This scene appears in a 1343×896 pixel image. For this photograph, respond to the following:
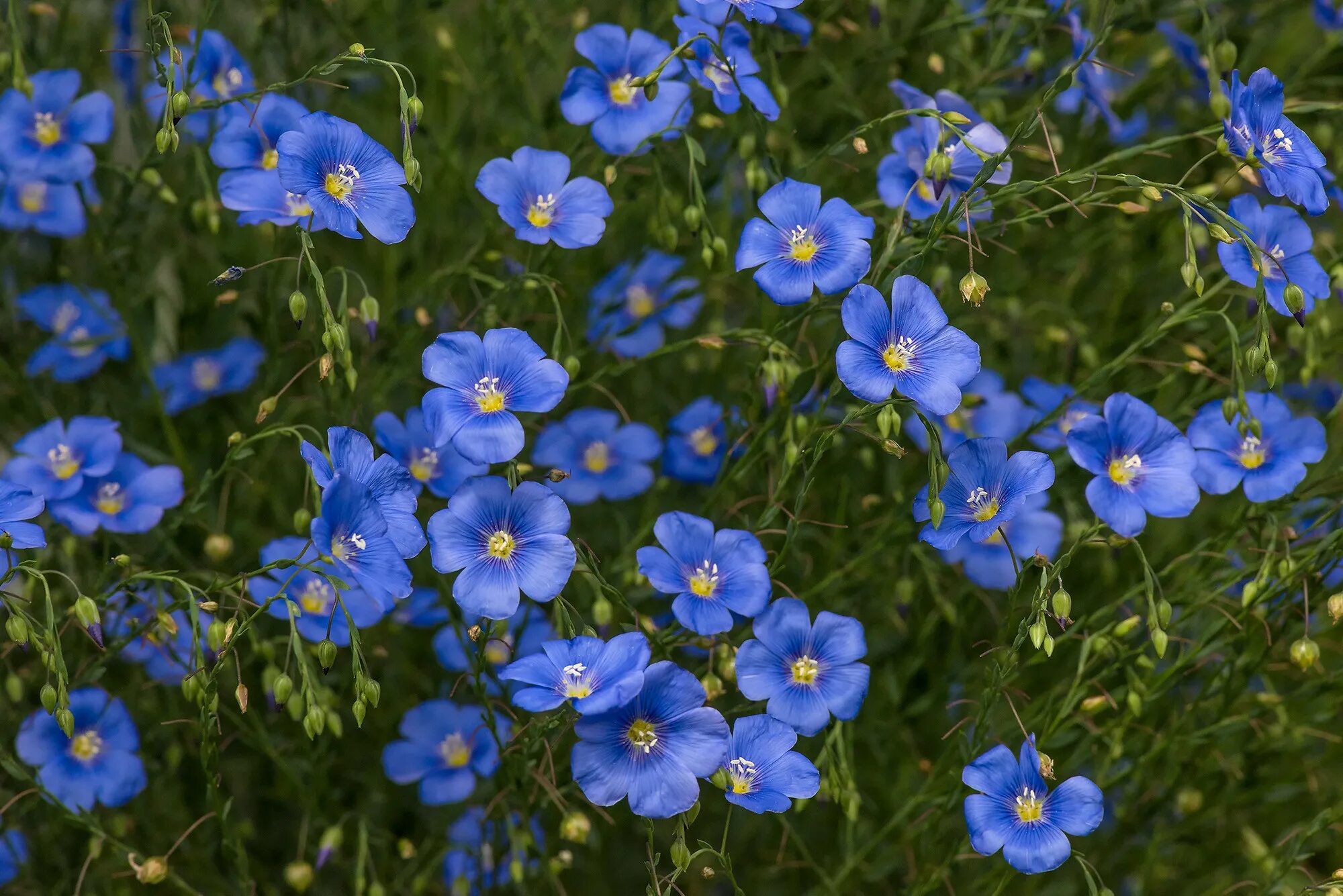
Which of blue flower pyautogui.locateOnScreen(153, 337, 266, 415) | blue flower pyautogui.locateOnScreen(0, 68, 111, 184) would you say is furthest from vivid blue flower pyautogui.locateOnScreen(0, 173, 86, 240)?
blue flower pyautogui.locateOnScreen(153, 337, 266, 415)

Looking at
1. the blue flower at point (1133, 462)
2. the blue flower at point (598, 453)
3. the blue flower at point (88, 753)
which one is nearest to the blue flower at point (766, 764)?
the blue flower at point (1133, 462)

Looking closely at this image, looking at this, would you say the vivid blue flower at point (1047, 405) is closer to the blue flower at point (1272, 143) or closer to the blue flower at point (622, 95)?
the blue flower at point (1272, 143)

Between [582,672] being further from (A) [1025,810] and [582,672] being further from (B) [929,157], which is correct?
(B) [929,157]

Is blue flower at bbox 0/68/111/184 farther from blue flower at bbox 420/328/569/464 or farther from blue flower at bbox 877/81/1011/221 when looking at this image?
blue flower at bbox 877/81/1011/221

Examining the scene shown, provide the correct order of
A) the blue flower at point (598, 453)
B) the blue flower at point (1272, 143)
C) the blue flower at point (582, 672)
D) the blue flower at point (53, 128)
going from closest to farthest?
the blue flower at point (582, 672) → the blue flower at point (1272, 143) → the blue flower at point (53, 128) → the blue flower at point (598, 453)

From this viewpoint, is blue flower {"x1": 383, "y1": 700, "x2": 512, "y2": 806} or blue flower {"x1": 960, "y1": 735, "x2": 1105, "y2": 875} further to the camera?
blue flower {"x1": 383, "y1": 700, "x2": 512, "y2": 806}

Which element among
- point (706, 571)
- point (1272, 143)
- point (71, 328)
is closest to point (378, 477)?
point (706, 571)
